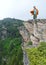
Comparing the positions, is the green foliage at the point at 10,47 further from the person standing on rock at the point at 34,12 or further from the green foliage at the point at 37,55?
the green foliage at the point at 37,55

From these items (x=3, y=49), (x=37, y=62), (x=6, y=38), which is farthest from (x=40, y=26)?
(x=6, y=38)

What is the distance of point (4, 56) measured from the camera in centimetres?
8381

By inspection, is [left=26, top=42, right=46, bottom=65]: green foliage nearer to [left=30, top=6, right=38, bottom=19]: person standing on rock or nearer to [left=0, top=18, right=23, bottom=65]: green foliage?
[left=30, top=6, right=38, bottom=19]: person standing on rock

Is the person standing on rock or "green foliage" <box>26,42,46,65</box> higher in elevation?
the person standing on rock

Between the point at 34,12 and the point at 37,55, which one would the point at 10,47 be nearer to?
the point at 34,12

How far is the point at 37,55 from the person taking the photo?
21.1 m

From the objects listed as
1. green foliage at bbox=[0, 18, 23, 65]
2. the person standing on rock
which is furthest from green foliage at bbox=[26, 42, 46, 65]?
green foliage at bbox=[0, 18, 23, 65]

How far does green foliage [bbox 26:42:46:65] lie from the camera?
1953cm

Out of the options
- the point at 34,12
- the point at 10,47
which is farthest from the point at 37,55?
the point at 10,47

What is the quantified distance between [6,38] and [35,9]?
79.2 meters

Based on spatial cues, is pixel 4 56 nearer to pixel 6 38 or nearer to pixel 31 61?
A: pixel 6 38

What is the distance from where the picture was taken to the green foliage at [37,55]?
64.1 ft

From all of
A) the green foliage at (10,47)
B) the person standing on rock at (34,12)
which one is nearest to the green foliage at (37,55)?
the person standing on rock at (34,12)

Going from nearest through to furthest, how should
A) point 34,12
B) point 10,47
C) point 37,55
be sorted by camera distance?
point 37,55 → point 34,12 → point 10,47
